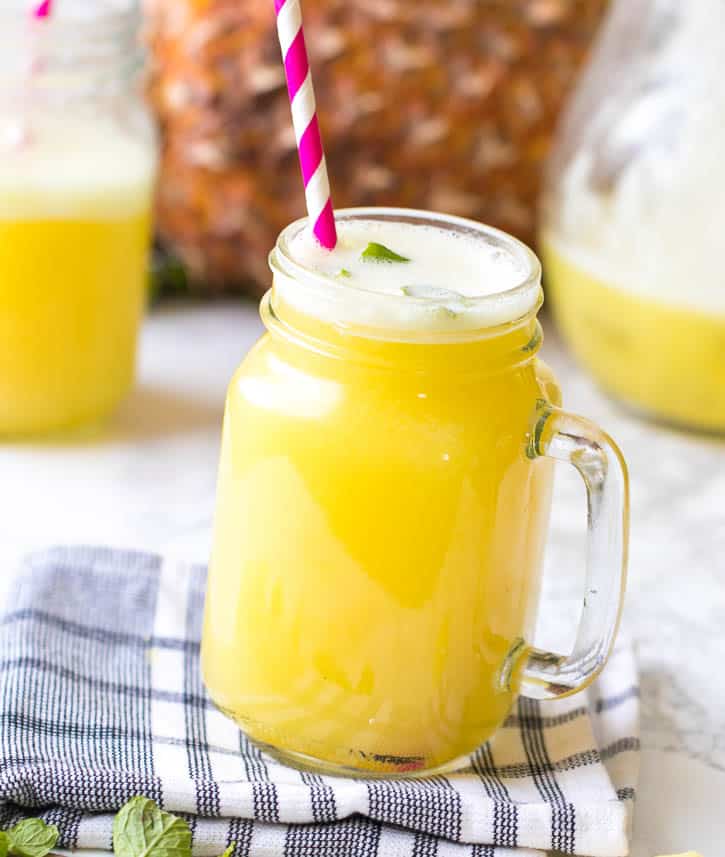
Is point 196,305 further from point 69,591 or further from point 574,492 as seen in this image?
point 69,591

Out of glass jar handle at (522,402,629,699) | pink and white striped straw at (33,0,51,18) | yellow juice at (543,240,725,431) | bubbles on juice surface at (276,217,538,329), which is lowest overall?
yellow juice at (543,240,725,431)

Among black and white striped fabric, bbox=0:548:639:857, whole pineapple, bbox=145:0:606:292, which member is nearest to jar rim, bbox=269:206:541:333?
black and white striped fabric, bbox=0:548:639:857

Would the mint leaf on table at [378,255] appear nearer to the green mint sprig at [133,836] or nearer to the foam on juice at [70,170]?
the green mint sprig at [133,836]

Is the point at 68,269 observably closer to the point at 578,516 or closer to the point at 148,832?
the point at 578,516

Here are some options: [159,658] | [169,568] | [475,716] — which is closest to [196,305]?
[169,568]

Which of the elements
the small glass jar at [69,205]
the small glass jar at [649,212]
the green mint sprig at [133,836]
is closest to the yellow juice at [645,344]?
the small glass jar at [649,212]

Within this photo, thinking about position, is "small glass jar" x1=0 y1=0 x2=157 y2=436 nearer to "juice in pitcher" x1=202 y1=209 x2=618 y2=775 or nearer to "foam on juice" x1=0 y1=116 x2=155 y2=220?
"foam on juice" x1=0 y1=116 x2=155 y2=220

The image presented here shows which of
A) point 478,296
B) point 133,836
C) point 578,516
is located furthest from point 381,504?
point 578,516
